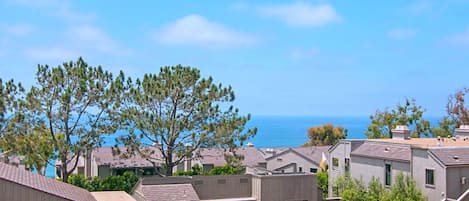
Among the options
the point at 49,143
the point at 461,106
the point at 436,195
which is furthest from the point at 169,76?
the point at 461,106

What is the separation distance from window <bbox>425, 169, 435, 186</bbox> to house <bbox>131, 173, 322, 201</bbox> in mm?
5861

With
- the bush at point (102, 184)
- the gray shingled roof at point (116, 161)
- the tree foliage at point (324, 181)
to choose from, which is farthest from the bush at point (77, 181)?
the tree foliage at point (324, 181)

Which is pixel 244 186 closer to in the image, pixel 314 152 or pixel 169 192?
pixel 169 192

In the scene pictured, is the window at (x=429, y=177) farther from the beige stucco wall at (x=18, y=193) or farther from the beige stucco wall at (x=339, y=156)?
the beige stucco wall at (x=18, y=193)

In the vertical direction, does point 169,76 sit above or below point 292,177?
above

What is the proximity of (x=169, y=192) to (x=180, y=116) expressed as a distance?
782cm

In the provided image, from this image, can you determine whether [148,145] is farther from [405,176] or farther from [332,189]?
[405,176]

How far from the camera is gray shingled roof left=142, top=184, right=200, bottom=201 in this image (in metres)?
27.2

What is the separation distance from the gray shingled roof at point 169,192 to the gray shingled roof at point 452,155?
41.8 feet

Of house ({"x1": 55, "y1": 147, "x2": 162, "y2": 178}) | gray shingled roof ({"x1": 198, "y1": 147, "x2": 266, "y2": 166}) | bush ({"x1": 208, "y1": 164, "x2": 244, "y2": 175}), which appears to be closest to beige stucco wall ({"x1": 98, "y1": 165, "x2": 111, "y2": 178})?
house ({"x1": 55, "y1": 147, "x2": 162, "y2": 178})

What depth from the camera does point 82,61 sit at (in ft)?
109

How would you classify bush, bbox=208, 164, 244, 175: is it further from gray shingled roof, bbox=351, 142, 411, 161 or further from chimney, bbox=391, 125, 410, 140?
chimney, bbox=391, 125, 410, 140

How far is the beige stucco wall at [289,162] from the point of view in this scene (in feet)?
167

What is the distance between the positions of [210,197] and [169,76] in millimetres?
8572
